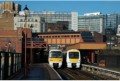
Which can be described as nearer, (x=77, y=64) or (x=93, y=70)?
(x=93, y=70)

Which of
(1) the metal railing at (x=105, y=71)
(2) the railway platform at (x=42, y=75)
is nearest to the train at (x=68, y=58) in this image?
(1) the metal railing at (x=105, y=71)

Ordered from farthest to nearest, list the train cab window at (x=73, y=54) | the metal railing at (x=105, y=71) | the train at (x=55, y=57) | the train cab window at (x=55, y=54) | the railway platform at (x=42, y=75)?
the train at (x=55, y=57) → the train cab window at (x=55, y=54) → the train cab window at (x=73, y=54) → the metal railing at (x=105, y=71) → the railway platform at (x=42, y=75)

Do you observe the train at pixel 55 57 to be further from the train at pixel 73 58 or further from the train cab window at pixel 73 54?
the train cab window at pixel 73 54

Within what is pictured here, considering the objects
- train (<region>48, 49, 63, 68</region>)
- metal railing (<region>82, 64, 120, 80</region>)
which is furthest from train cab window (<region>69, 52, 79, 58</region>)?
metal railing (<region>82, 64, 120, 80</region>)

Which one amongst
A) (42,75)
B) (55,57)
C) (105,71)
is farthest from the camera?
(55,57)

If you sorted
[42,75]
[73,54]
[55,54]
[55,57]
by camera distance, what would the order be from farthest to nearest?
[55,57] → [55,54] → [73,54] → [42,75]

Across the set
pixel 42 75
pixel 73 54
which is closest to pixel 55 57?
pixel 73 54

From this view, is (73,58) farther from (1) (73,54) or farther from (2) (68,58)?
(2) (68,58)

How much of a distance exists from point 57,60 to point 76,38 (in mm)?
69204

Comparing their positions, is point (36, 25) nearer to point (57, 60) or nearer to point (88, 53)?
point (88, 53)

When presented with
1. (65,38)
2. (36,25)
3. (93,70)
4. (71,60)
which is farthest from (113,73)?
(36,25)

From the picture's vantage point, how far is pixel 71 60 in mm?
64500

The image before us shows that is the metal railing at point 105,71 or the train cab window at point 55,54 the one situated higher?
the train cab window at point 55,54

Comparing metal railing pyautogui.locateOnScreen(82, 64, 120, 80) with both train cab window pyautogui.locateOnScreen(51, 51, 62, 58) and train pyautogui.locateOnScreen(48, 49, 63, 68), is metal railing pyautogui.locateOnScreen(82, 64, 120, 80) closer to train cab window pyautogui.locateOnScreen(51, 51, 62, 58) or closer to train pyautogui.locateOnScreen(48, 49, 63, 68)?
train pyautogui.locateOnScreen(48, 49, 63, 68)
